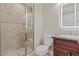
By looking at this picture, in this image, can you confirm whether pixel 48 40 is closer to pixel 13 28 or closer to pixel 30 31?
pixel 30 31

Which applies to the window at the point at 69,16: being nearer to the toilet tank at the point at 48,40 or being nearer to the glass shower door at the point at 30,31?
the toilet tank at the point at 48,40

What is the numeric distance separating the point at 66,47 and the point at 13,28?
61 centimetres

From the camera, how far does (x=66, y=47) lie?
1.10 metres

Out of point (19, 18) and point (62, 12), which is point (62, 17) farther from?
point (19, 18)

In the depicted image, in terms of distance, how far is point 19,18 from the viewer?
1099 mm

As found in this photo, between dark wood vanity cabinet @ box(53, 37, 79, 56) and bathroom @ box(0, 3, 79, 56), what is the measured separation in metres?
0.05

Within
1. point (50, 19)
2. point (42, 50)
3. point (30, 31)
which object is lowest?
point (42, 50)

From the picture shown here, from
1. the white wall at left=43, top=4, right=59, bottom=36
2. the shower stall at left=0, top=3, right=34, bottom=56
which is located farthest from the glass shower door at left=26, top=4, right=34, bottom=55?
the white wall at left=43, top=4, right=59, bottom=36

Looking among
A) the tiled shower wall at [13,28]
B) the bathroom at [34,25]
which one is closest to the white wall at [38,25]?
the bathroom at [34,25]

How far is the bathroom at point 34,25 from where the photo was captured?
1.04 m

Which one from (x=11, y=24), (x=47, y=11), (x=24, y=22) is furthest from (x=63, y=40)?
(x=11, y=24)

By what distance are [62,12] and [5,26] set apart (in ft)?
2.09

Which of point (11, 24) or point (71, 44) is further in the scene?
point (11, 24)

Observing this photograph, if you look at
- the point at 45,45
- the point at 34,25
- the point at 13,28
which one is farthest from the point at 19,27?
the point at 45,45
